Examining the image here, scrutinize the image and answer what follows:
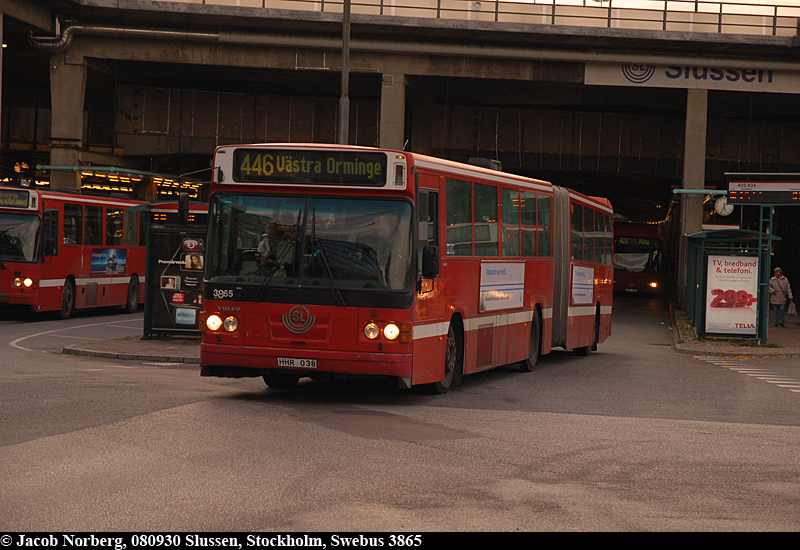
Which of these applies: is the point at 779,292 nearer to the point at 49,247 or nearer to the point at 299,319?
the point at 49,247

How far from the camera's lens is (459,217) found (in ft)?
44.2

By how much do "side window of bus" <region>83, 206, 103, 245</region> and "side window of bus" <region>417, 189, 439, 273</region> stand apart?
57.4 feet

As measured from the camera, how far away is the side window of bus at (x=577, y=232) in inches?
763

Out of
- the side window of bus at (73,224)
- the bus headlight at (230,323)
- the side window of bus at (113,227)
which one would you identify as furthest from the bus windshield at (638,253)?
the bus headlight at (230,323)

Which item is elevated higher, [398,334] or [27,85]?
[27,85]

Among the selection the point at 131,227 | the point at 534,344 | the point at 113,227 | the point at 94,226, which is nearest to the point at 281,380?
the point at 534,344

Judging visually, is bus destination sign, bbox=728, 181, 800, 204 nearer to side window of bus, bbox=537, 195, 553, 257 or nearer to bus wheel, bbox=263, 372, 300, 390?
side window of bus, bbox=537, 195, 553, 257

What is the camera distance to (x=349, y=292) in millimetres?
11680

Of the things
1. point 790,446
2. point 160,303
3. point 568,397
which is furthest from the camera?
point 160,303

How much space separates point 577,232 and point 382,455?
38.7ft

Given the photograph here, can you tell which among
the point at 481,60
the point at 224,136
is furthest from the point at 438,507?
the point at 224,136

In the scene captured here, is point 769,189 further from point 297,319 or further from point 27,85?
point 27,85

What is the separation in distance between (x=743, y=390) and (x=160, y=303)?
1101 cm

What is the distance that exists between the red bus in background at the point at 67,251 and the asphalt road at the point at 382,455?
1051 centimetres
